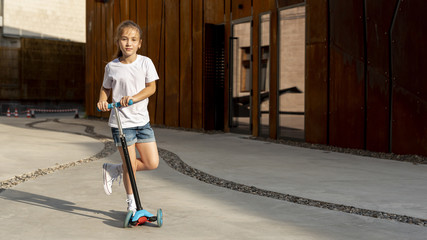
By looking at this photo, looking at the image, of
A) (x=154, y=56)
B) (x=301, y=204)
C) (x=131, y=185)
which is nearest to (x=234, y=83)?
(x=154, y=56)

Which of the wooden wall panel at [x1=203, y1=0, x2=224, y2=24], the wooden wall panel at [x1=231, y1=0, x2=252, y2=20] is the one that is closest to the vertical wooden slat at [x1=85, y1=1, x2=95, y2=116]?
the wooden wall panel at [x1=203, y1=0, x2=224, y2=24]

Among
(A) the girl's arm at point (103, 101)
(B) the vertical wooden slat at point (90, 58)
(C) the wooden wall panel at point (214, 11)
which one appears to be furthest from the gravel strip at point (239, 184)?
(B) the vertical wooden slat at point (90, 58)

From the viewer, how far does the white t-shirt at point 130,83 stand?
4418 mm

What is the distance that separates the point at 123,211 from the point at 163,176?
224 cm

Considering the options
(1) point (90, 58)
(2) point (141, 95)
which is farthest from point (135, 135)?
(1) point (90, 58)

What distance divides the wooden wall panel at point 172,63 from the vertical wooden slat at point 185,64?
10.8 inches

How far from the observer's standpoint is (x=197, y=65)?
52.6 ft

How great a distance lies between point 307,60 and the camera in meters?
11.6

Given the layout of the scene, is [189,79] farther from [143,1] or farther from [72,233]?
[72,233]

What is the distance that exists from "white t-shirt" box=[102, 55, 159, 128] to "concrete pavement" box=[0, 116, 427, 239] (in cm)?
89

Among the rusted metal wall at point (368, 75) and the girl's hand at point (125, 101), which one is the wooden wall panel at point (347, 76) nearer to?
→ the rusted metal wall at point (368, 75)

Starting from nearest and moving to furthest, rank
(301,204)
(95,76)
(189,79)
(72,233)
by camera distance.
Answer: (72,233) < (301,204) < (189,79) < (95,76)

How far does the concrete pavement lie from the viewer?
421 cm

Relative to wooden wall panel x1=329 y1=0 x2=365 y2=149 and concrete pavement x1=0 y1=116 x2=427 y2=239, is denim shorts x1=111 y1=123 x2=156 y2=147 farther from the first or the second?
wooden wall panel x1=329 y1=0 x2=365 y2=149
